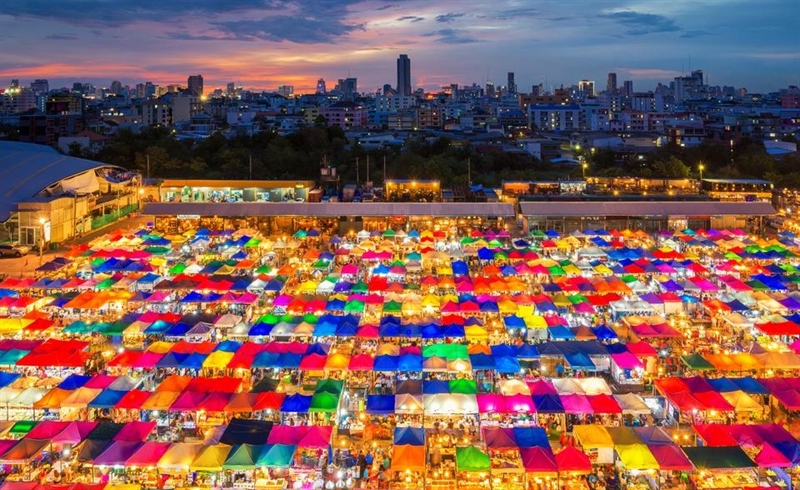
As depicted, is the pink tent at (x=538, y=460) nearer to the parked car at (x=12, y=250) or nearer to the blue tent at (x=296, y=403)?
the blue tent at (x=296, y=403)

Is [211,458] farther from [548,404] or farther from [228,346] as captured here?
[548,404]

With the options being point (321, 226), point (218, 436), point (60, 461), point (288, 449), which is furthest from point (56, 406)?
point (321, 226)

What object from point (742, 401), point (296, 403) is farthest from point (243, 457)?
point (742, 401)

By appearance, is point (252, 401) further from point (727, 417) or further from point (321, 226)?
point (321, 226)

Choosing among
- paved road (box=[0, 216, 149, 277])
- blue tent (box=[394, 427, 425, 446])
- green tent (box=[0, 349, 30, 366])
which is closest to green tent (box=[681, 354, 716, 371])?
blue tent (box=[394, 427, 425, 446])

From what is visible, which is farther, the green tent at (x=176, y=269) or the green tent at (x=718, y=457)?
the green tent at (x=176, y=269)

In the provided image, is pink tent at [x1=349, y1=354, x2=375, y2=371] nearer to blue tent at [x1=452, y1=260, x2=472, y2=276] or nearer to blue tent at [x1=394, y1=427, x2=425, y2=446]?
blue tent at [x1=394, y1=427, x2=425, y2=446]

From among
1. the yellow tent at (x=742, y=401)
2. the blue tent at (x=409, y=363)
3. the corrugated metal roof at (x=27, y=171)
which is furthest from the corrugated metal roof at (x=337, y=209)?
the yellow tent at (x=742, y=401)
